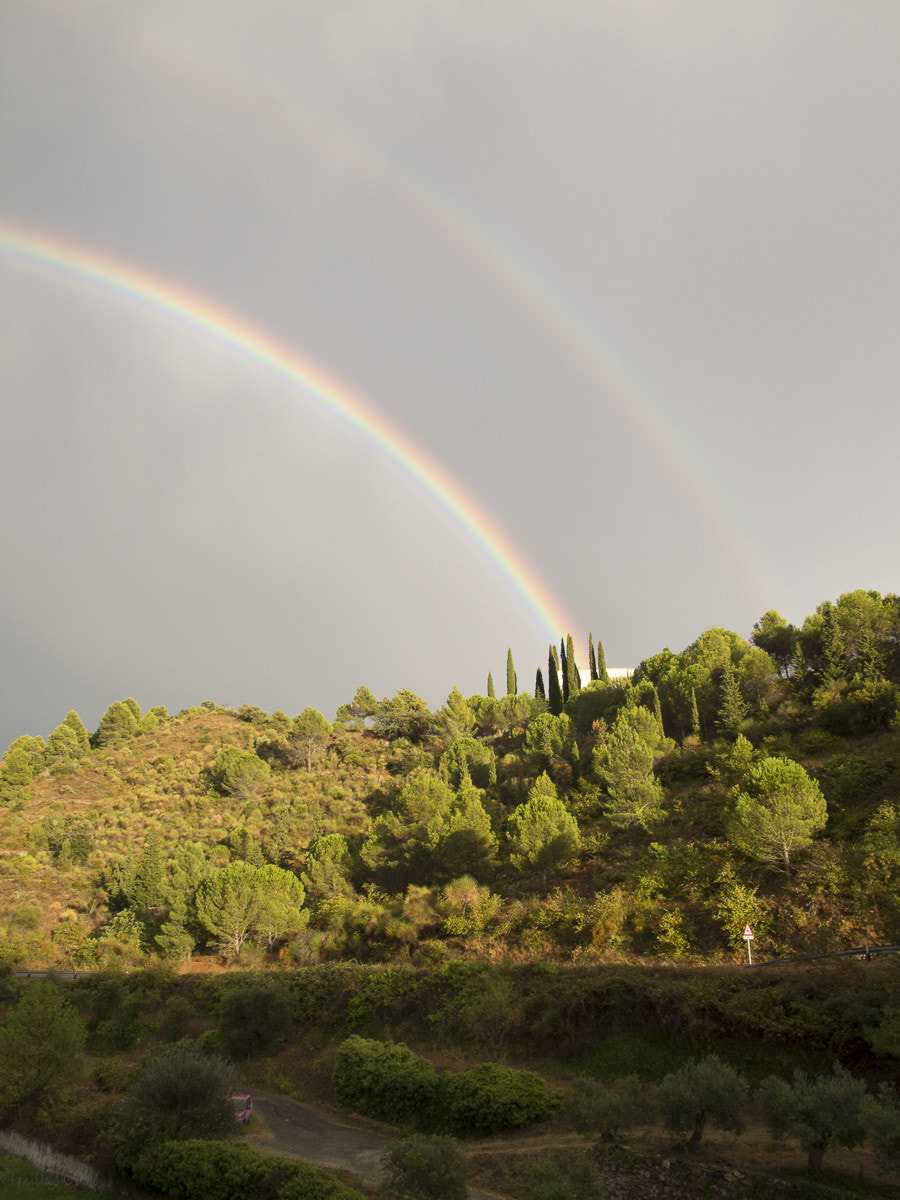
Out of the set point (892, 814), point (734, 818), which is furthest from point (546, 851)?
point (892, 814)

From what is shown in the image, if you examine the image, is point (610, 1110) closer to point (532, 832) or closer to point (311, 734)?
point (532, 832)

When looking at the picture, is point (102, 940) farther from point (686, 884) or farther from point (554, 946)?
point (686, 884)

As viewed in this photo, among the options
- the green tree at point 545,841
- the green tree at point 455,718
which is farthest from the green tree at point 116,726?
the green tree at point 545,841

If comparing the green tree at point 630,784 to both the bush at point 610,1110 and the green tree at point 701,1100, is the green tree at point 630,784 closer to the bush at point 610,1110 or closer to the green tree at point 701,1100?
the bush at point 610,1110

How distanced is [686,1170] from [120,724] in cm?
11422

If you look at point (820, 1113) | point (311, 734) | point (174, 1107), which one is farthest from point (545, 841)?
point (311, 734)

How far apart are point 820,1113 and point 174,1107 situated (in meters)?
17.8

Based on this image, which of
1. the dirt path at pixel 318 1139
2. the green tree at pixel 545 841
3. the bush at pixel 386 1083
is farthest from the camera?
the green tree at pixel 545 841

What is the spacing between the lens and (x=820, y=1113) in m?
15.3

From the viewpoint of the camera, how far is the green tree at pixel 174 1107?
66.0 ft

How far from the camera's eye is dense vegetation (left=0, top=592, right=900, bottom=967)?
120 feet

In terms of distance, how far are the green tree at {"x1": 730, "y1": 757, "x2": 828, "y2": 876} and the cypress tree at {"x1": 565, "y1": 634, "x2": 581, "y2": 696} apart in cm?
5572

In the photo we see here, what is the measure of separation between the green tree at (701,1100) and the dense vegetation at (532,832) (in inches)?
589

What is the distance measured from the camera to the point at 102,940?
54750 mm
